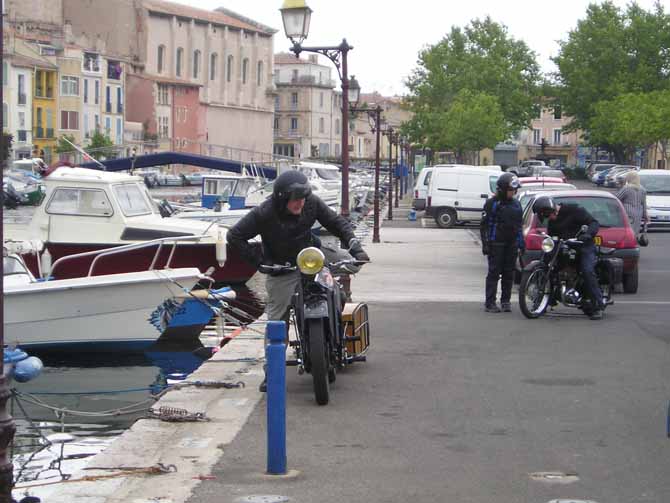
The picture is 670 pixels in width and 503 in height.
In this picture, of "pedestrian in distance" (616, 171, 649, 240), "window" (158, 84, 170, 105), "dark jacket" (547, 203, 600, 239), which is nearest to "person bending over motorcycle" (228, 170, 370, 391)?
"dark jacket" (547, 203, 600, 239)

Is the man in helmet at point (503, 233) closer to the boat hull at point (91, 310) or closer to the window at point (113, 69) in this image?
the boat hull at point (91, 310)

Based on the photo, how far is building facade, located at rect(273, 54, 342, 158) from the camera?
17200 centimetres

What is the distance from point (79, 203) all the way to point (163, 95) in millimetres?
104079

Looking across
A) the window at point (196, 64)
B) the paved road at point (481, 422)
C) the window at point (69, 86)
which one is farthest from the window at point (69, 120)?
the paved road at point (481, 422)

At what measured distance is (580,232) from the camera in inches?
588

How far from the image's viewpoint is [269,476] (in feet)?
23.1

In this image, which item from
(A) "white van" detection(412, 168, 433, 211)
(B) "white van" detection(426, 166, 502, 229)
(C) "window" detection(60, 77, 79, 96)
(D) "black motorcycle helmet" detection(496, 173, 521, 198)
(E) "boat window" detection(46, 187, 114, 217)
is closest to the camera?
(D) "black motorcycle helmet" detection(496, 173, 521, 198)

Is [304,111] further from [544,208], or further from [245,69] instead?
[544,208]

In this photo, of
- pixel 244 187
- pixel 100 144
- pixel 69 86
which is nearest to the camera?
pixel 244 187

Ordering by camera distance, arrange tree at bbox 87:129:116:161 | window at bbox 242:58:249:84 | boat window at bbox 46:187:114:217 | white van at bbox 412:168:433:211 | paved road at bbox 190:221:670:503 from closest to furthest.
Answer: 1. paved road at bbox 190:221:670:503
2. boat window at bbox 46:187:114:217
3. white van at bbox 412:168:433:211
4. tree at bbox 87:129:116:161
5. window at bbox 242:58:249:84

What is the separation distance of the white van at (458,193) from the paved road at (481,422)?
2493 cm

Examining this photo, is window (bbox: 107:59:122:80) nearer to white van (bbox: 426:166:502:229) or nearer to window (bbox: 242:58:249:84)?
window (bbox: 242:58:249:84)

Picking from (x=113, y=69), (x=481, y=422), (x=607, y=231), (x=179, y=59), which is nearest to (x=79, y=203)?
(x=607, y=231)

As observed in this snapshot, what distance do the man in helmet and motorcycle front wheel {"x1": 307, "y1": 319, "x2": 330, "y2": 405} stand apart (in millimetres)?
6621
